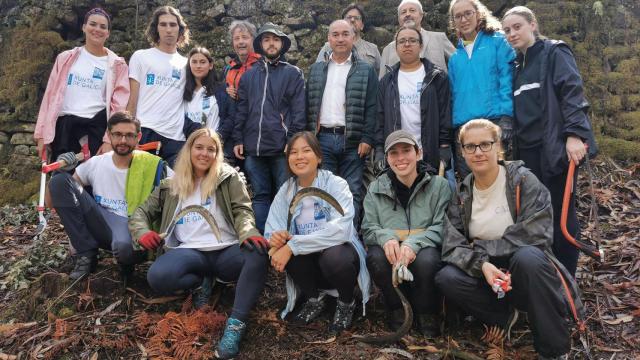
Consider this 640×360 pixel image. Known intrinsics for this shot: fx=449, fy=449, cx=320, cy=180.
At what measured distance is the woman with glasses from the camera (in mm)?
2756

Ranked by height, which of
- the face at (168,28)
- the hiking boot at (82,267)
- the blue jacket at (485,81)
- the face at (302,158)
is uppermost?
the face at (168,28)

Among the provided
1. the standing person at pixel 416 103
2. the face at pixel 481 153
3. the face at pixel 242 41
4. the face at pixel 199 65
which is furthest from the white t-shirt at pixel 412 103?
the face at pixel 199 65

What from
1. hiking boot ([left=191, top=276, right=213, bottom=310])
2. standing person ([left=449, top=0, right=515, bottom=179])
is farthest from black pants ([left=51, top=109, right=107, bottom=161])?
standing person ([left=449, top=0, right=515, bottom=179])

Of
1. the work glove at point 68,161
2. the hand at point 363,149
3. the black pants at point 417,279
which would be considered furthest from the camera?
the hand at point 363,149

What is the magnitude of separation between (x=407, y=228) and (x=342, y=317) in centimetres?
84

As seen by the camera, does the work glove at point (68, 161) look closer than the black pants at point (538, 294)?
No

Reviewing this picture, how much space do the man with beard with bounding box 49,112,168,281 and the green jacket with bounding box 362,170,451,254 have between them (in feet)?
6.41

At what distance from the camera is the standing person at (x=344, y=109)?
14.4 ft

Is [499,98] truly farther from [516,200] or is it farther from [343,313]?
[343,313]

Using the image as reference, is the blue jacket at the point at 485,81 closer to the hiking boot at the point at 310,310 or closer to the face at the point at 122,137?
the hiking boot at the point at 310,310

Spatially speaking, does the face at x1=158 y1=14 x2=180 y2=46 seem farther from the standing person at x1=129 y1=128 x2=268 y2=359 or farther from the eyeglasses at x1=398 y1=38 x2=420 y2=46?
the eyeglasses at x1=398 y1=38 x2=420 y2=46

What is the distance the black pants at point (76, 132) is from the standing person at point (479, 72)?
3.58 metres

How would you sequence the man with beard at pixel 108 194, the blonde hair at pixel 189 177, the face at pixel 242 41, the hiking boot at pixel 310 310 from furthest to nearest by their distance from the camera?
1. the face at pixel 242 41
2. the man with beard at pixel 108 194
3. the blonde hair at pixel 189 177
4. the hiking boot at pixel 310 310

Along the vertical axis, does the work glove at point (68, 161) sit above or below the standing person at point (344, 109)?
below
